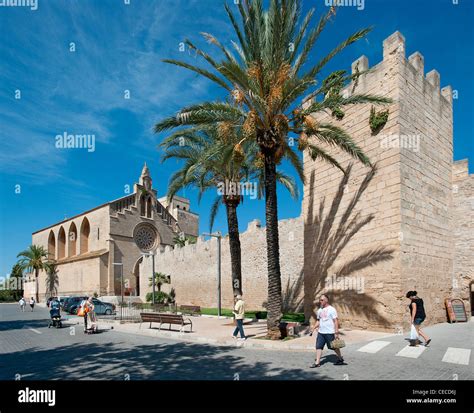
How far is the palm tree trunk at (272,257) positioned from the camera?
10.9 metres

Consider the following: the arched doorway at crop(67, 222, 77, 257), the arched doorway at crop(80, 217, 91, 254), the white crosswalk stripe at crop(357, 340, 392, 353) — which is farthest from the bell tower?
the white crosswalk stripe at crop(357, 340, 392, 353)

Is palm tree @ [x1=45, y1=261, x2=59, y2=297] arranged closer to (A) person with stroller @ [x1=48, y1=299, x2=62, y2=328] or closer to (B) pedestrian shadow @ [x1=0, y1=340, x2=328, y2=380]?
(A) person with stroller @ [x1=48, y1=299, x2=62, y2=328]

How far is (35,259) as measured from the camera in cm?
5712

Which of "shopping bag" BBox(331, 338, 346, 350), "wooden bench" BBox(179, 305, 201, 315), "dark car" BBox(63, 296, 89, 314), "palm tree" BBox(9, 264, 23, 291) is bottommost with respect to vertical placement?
"palm tree" BBox(9, 264, 23, 291)

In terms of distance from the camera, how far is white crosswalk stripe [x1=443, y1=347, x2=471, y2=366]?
746 centimetres

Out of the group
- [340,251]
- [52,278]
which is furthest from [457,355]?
[52,278]

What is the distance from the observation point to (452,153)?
1528cm

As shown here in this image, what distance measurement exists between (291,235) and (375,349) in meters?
14.3

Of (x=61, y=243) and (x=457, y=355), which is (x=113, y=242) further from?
(x=457, y=355)

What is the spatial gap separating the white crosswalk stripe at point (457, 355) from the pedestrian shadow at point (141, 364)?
10.2ft

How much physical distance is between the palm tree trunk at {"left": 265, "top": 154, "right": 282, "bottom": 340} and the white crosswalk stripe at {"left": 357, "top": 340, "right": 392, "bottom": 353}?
263 centimetres

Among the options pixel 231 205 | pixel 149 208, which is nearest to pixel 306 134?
pixel 231 205

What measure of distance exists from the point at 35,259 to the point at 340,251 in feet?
188
